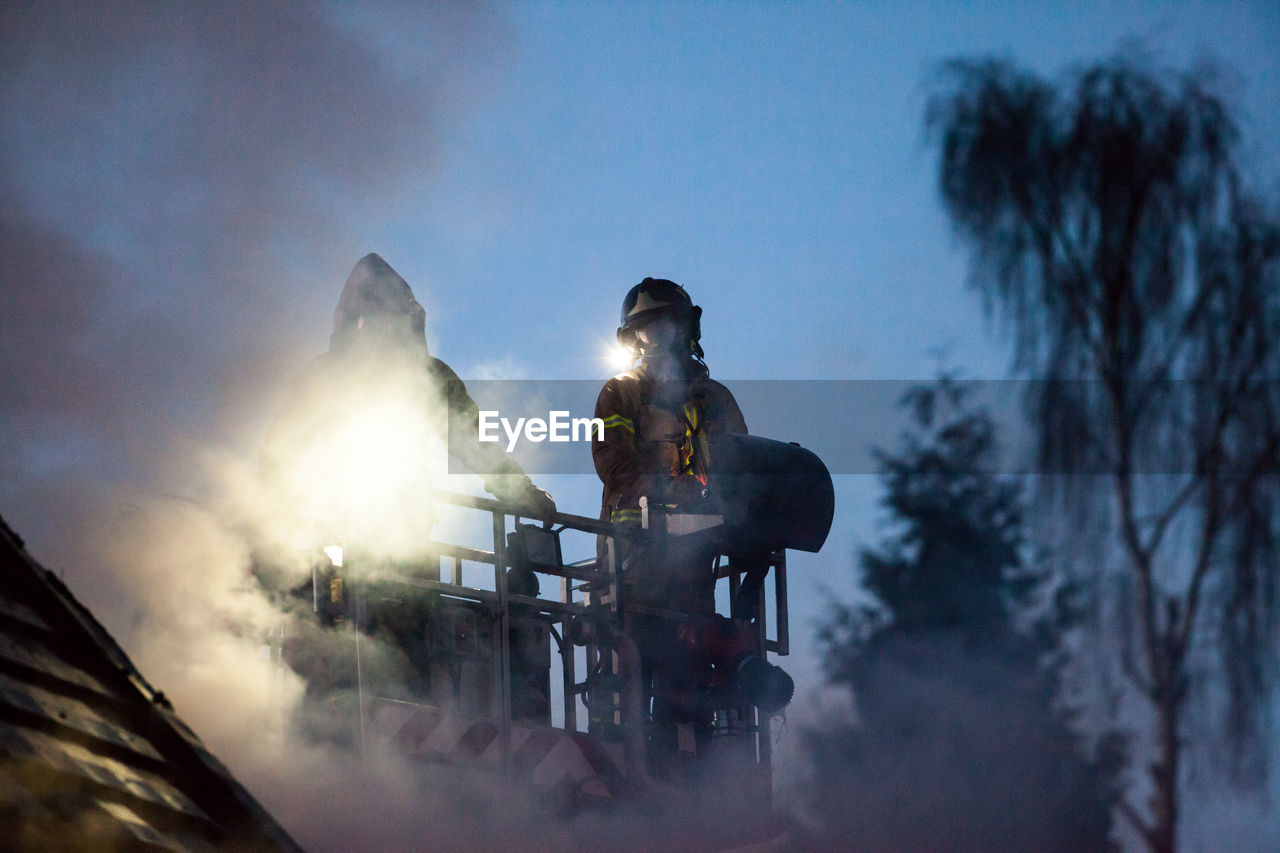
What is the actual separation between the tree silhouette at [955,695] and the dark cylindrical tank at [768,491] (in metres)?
4.15

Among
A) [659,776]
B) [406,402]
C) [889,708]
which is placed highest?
[406,402]

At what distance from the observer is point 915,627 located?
19.6 meters

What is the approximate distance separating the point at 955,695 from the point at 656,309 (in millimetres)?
9394

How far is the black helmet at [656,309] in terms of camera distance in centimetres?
1035

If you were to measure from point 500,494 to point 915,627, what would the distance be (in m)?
12.5

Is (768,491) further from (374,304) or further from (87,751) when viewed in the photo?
(87,751)

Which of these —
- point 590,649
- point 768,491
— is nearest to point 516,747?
point 590,649

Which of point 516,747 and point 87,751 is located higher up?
point 87,751

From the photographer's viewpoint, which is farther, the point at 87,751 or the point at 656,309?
the point at 656,309

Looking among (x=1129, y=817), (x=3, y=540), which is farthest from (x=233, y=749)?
(x=1129, y=817)

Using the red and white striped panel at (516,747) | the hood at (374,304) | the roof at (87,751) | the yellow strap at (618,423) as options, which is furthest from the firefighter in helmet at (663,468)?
the roof at (87,751)

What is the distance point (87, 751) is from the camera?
141 inches

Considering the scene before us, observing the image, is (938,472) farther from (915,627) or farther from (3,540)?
(3,540)

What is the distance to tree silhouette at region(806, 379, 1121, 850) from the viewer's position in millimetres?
15078
